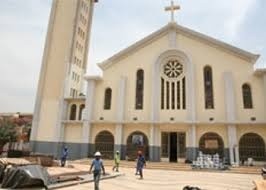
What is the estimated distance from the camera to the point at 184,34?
2184cm

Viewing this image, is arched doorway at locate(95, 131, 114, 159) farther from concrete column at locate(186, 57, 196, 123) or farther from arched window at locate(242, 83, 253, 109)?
arched window at locate(242, 83, 253, 109)

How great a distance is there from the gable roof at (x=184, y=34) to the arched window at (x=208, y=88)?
2.33 metres

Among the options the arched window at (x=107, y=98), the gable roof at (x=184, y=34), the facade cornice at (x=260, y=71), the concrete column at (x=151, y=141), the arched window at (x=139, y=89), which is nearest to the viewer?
the facade cornice at (x=260, y=71)

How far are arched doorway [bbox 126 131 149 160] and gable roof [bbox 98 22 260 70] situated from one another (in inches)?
280

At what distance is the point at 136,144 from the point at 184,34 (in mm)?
10756

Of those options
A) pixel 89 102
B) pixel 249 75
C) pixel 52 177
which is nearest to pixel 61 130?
pixel 89 102

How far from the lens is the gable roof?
20109mm

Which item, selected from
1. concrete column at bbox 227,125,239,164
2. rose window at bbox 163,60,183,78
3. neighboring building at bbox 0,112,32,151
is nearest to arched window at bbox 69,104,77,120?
rose window at bbox 163,60,183,78

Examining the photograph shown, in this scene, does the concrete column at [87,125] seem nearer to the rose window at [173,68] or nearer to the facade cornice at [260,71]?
the rose window at [173,68]

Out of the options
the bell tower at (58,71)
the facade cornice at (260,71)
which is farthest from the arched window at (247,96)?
the bell tower at (58,71)

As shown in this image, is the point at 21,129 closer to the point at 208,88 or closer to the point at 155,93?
the point at 155,93

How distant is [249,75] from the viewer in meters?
19.6

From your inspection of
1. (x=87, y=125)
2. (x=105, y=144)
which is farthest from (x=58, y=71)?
(x=105, y=144)

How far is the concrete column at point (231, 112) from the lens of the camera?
59.9 ft
